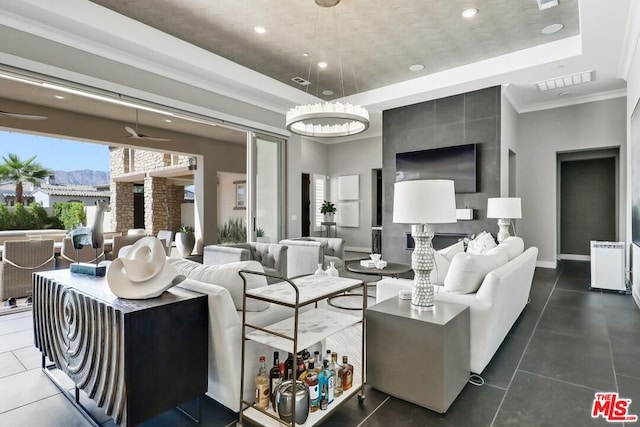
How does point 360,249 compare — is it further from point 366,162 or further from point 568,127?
point 568,127

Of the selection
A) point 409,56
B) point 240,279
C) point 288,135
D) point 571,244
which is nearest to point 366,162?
point 288,135

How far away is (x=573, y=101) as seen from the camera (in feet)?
20.5

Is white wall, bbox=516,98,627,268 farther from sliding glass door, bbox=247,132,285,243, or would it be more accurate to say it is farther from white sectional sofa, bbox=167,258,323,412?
white sectional sofa, bbox=167,258,323,412

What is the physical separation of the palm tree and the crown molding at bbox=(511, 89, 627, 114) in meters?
10.9

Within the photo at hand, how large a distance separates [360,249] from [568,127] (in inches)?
209

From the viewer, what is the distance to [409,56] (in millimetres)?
4871

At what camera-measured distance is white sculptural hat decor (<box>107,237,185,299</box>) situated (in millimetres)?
1817

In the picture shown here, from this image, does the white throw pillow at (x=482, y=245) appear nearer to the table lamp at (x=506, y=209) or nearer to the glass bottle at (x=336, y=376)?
the table lamp at (x=506, y=209)

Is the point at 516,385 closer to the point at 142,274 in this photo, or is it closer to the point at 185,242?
the point at 142,274

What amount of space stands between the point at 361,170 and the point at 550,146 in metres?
4.30

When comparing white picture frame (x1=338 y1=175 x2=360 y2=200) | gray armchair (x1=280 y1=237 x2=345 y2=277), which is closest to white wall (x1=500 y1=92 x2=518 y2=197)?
gray armchair (x1=280 y1=237 x2=345 y2=277)

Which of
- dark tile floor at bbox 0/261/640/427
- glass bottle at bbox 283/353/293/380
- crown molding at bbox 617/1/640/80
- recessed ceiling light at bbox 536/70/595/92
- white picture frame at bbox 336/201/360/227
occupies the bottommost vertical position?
dark tile floor at bbox 0/261/640/427

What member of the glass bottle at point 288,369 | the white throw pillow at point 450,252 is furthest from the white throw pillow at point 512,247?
the glass bottle at point 288,369

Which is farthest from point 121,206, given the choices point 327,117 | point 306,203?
point 327,117
